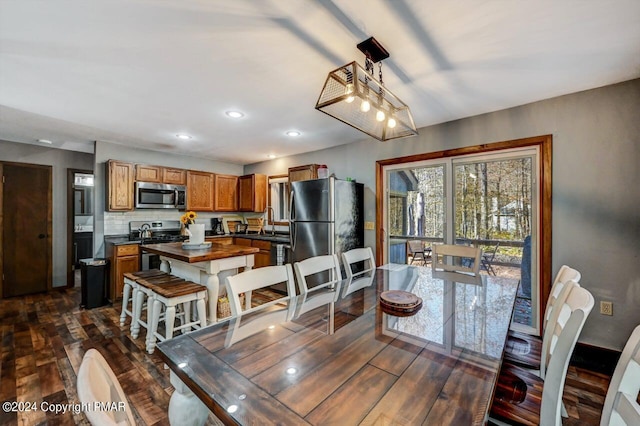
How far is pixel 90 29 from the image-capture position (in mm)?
1595

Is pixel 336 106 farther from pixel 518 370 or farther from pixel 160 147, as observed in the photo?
pixel 160 147

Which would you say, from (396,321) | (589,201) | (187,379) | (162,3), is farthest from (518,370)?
(162,3)

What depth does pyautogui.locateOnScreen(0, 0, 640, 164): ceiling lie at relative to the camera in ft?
4.71

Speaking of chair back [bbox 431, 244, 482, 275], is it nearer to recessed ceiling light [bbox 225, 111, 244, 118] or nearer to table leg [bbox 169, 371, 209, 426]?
table leg [bbox 169, 371, 209, 426]

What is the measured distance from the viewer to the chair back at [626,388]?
0.73 meters

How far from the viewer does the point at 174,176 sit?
4.67m

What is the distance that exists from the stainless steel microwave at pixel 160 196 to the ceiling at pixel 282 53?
1.51 m

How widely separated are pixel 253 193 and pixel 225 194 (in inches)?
24.3

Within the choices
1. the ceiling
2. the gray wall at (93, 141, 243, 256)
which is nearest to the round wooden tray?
the ceiling

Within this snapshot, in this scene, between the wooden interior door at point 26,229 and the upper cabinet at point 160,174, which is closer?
the wooden interior door at point 26,229

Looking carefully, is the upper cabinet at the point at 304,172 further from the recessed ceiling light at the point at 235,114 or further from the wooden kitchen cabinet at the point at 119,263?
the wooden kitchen cabinet at the point at 119,263

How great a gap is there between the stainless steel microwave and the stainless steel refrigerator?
213 centimetres

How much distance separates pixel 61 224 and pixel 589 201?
278 inches

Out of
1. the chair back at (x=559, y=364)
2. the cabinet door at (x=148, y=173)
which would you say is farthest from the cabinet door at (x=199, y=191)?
the chair back at (x=559, y=364)
